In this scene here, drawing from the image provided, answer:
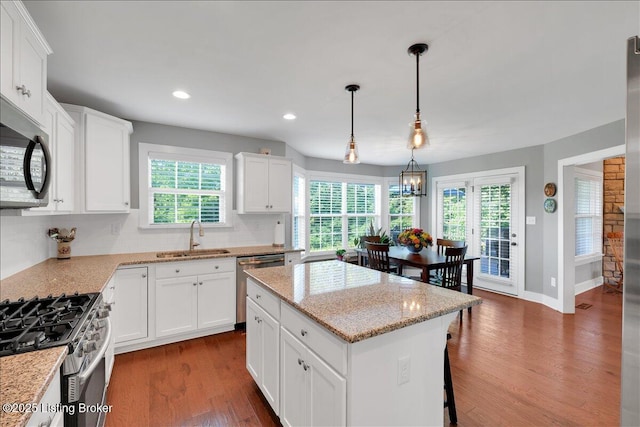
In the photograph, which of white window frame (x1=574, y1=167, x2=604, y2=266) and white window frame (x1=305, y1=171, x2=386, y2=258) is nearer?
white window frame (x1=574, y1=167, x2=604, y2=266)

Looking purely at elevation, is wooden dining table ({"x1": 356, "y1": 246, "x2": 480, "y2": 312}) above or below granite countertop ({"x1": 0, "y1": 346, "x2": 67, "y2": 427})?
below

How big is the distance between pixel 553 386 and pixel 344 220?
154 inches

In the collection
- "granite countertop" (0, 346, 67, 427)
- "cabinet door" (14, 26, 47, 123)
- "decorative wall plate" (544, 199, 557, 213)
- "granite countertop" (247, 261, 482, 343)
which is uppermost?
"cabinet door" (14, 26, 47, 123)

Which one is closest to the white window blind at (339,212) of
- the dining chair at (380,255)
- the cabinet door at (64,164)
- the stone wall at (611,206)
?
the dining chair at (380,255)

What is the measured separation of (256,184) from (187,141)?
98 cm

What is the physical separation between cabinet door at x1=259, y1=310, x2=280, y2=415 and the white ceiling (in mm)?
1761

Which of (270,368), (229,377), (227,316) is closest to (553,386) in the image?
(270,368)

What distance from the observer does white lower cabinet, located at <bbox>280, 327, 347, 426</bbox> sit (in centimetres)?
124

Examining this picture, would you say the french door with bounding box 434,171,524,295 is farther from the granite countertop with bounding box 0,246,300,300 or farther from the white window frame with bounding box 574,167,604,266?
the granite countertop with bounding box 0,246,300,300

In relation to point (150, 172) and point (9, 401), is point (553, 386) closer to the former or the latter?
point (9, 401)

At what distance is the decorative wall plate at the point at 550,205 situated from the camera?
163 inches

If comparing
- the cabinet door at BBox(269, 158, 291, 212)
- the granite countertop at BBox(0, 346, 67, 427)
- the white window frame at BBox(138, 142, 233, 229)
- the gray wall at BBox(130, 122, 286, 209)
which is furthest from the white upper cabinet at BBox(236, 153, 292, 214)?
the granite countertop at BBox(0, 346, 67, 427)

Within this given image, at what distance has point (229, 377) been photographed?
244cm

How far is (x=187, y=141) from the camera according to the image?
11.9 feet
